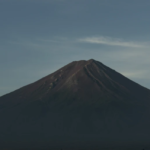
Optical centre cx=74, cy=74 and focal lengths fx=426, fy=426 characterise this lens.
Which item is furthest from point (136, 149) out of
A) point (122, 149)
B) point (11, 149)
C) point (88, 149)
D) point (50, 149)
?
point (11, 149)

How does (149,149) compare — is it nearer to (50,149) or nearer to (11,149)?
(50,149)

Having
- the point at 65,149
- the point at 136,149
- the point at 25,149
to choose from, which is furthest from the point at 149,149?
the point at 25,149

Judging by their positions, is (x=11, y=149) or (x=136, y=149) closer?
(x=136, y=149)

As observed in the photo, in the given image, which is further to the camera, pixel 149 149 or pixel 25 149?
pixel 25 149

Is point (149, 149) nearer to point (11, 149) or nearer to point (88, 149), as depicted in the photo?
point (88, 149)

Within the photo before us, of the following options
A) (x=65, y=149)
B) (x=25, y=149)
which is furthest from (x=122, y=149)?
(x=25, y=149)

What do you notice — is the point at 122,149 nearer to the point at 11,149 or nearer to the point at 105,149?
the point at 105,149

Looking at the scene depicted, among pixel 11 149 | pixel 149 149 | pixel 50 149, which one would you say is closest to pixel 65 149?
pixel 50 149
